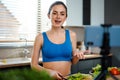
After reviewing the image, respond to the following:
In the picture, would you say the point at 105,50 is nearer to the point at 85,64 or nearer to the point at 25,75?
the point at 25,75

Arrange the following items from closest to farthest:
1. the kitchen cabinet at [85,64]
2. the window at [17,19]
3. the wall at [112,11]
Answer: the window at [17,19]
the kitchen cabinet at [85,64]
the wall at [112,11]

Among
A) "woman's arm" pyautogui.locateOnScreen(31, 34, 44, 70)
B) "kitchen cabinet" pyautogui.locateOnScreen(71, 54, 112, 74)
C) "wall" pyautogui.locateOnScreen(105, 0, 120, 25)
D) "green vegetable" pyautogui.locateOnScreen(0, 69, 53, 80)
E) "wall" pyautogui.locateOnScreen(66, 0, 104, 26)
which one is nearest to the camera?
"green vegetable" pyautogui.locateOnScreen(0, 69, 53, 80)

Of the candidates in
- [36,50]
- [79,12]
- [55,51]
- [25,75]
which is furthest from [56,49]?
[79,12]

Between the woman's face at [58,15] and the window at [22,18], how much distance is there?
66.3 inches

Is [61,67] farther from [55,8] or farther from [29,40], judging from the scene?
[29,40]

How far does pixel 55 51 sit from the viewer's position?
62.4 inches

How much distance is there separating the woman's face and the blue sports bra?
161 millimetres

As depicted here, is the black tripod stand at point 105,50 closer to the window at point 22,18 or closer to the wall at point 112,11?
the window at point 22,18

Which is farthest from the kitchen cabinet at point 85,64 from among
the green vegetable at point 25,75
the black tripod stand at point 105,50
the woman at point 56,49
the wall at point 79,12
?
the green vegetable at point 25,75

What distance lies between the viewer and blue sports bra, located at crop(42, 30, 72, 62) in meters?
1.58

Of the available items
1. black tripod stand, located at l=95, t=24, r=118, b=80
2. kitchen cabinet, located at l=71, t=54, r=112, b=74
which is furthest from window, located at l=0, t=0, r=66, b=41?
black tripod stand, located at l=95, t=24, r=118, b=80

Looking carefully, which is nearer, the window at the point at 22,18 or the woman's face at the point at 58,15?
the woman's face at the point at 58,15

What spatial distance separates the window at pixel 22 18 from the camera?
3.11 m

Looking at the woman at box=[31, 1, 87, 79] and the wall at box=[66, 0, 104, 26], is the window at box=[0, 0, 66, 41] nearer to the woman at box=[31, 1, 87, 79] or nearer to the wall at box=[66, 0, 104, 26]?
the wall at box=[66, 0, 104, 26]
